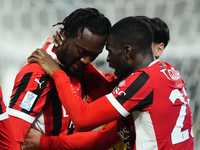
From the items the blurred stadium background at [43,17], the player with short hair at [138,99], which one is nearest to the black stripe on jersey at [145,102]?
the player with short hair at [138,99]

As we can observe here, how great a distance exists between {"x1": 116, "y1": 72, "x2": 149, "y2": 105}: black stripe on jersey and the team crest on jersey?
357 mm

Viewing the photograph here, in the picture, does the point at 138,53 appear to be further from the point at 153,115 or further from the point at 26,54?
the point at 26,54

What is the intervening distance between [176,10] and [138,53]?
881mm

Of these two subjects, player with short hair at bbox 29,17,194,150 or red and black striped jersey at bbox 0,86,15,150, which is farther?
player with short hair at bbox 29,17,194,150

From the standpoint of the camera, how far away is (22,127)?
3.14 ft

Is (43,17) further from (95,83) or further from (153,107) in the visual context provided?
(153,107)

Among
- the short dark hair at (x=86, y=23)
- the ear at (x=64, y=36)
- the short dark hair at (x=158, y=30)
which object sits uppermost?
the short dark hair at (x=86, y=23)

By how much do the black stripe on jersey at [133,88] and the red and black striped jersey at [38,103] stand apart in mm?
339

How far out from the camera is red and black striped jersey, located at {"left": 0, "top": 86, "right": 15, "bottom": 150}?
73 centimetres

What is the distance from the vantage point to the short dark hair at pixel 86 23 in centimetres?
109

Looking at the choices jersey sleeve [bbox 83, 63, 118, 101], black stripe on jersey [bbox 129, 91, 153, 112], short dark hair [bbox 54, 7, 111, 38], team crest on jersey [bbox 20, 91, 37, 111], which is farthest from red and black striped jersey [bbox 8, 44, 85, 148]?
black stripe on jersey [bbox 129, 91, 153, 112]

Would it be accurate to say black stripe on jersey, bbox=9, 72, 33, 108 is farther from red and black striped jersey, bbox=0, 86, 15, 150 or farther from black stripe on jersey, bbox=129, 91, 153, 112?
black stripe on jersey, bbox=129, 91, 153, 112

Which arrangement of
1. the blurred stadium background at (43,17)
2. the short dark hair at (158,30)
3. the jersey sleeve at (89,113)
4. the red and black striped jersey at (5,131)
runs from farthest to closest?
1. the blurred stadium background at (43,17)
2. the short dark hair at (158,30)
3. the jersey sleeve at (89,113)
4. the red and black striped jersey at (5,131)

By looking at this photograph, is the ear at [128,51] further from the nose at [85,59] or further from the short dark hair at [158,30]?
the short dark hair at [158,30]
